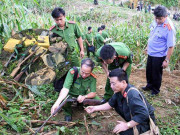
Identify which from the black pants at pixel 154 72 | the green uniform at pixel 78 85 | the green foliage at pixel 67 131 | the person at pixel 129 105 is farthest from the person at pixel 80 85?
the black pants at pixel 154 72

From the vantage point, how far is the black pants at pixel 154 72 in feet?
11.7

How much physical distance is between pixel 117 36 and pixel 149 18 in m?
8.99

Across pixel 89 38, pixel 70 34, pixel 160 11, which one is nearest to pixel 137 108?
pixel 160 11

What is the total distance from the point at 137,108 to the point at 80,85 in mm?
1210

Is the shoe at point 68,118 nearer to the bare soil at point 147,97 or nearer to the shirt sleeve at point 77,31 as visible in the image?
the bare soil at point 147,97

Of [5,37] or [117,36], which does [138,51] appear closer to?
[117,36]

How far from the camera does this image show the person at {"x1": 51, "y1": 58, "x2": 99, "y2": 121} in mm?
2807

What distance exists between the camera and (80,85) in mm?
3080

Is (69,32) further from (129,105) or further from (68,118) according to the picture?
(129,105)

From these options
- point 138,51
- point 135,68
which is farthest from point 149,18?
point 135,68

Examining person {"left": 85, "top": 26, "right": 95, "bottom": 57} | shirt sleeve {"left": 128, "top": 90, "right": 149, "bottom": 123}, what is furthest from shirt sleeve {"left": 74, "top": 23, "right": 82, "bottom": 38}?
person {"left": 85, "top": 26, "right": 95, "bottom": 57}

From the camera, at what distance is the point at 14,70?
4055 millimetres

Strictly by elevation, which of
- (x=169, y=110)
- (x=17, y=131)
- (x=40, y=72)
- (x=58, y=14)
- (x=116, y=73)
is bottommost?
(x=169, y=110)

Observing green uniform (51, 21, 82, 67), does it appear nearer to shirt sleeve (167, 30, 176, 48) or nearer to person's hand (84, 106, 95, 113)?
person's hand (84, 106, 95, 113)
